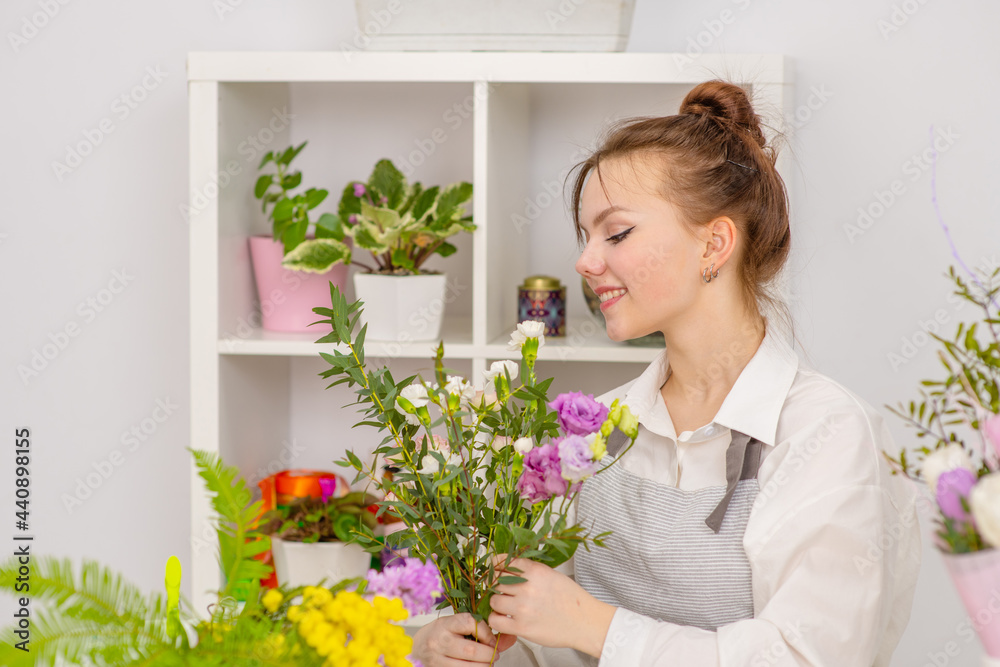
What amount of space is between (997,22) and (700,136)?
0.81 m

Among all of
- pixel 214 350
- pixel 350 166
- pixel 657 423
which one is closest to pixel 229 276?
pixel 214 350

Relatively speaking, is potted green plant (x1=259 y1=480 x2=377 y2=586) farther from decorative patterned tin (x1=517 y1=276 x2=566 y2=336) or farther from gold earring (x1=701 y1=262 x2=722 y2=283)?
gold earring (x1=701 y1=262 x2=722 y2=283)

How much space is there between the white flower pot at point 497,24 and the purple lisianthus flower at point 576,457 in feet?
2.79

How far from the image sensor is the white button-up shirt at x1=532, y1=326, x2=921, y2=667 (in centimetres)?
91

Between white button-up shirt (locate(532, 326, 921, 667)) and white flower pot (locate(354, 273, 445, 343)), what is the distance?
0.48 meters

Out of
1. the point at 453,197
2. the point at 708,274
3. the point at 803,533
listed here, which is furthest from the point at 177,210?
the point at 803,533

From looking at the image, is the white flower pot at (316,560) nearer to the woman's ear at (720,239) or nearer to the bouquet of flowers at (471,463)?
the bouquet of flowers at (471,463)

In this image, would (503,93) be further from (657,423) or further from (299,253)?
(657,423)

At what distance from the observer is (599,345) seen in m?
1.44

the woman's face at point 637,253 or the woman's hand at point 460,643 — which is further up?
the woman's face at point 637,253

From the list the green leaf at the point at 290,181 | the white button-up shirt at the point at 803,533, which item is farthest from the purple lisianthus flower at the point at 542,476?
the green leaf at the point at 290,181

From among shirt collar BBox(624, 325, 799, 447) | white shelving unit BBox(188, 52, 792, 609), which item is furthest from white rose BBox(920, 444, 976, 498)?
white shelving unit BBox(188, 52, 792, 609)

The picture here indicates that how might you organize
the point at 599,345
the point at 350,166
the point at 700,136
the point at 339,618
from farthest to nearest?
the point at 350,166, the point at 599,345, the point at 700,136, the point at 339,618

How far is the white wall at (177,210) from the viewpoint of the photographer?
1572 millimetres
